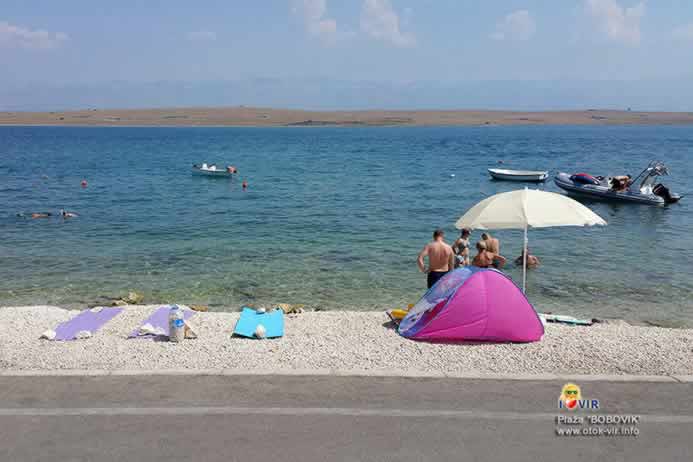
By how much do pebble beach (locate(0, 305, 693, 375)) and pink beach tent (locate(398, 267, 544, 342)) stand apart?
25 centimetres

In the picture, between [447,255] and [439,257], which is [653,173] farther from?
[439,257]

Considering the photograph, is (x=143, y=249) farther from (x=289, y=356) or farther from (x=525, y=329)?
(x=525, y=329)

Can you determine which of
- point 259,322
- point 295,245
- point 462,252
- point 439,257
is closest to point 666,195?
point 295,245

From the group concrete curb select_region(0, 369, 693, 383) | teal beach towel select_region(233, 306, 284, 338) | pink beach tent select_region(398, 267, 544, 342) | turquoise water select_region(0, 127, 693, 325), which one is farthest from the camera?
turquoise water select_region(0, 127, 693, 325)

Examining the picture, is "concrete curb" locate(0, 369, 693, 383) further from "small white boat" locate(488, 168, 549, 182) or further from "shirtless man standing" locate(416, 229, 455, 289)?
"small white boat" locate(488, 168, 549, 182)

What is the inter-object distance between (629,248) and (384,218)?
1193cm

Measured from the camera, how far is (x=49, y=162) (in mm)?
67875

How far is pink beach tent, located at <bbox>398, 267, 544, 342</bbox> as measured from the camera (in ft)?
34.2

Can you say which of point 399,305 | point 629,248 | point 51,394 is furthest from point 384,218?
point 51,394

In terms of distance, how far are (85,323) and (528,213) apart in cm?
889


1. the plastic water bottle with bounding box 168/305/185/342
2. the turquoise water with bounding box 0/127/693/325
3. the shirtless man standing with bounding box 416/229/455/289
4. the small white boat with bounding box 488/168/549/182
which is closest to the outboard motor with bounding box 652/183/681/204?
the turquoise water with bounding box 0/127/693/325

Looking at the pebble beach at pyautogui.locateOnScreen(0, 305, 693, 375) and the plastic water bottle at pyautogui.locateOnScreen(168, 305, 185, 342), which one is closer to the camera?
the pebble beach at pyautogui.locateOnScreen(0, 305, 693, 375)

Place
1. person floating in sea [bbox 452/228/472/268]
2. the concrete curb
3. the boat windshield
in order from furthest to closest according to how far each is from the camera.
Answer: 1. the boat windshield
2. person floating in sea [bbox 452/228/472/268]
3. the concrete curb

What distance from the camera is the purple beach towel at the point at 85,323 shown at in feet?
36.3
